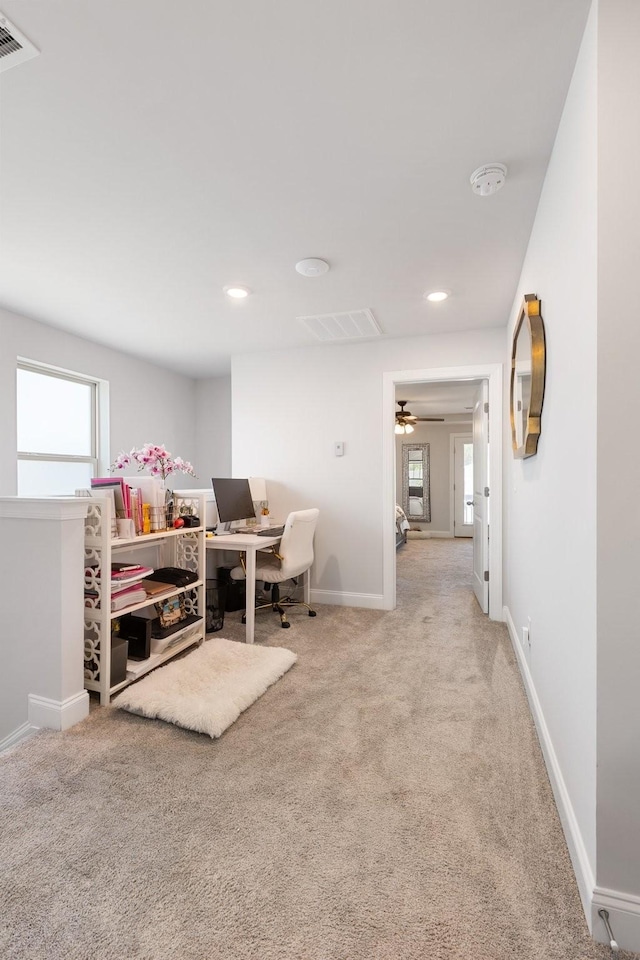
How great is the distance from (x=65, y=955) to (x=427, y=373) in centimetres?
376

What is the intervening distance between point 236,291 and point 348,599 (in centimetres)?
267

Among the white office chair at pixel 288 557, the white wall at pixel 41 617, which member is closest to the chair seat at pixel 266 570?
the white office chair at pixel 288 557

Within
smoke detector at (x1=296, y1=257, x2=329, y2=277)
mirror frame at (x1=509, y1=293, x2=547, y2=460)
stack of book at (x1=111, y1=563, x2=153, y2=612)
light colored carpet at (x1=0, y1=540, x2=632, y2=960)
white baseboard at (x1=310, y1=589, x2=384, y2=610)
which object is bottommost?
light colored carpet at (x1=0, y1=540, x2=632, y2=960)

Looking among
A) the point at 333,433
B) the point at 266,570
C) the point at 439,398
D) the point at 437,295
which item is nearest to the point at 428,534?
the point at 439,398

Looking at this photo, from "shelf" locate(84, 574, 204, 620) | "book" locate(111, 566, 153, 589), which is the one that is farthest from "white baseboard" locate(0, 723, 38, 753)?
"book" locate(111, 566, 153, 589)

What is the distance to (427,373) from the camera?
3.88 m

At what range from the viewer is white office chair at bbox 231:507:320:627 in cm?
347

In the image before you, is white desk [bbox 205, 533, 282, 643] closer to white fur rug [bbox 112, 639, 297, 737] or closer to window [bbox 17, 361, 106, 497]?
white fur rug [bbox 112, 639, 297, 737]

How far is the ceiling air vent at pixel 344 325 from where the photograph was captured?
346cm

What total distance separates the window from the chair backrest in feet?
6.43

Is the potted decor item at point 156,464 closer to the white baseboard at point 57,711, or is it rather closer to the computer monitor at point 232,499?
the computer monitor at point 232,499

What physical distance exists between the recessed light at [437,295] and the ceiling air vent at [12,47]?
2.32m

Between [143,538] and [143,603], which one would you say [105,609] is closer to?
[143,603]

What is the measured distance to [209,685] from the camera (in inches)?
95.3
